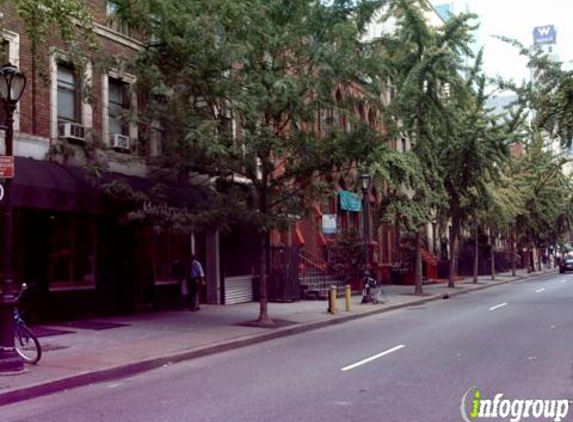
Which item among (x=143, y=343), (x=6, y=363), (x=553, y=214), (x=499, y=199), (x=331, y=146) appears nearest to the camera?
(x=6, y=363)

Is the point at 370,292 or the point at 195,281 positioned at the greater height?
the point at 195,281

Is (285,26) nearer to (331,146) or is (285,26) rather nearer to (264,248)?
(331,146)

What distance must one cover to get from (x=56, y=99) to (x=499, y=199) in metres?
23.6

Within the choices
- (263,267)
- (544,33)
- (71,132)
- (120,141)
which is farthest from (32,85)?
(544,33)

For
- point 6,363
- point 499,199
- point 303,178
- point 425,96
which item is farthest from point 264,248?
point 499,199

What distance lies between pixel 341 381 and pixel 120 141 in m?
11.2

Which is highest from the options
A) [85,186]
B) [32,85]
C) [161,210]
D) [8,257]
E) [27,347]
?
[32,85]

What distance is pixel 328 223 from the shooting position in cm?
3009

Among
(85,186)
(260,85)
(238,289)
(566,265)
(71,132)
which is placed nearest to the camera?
(260,85)

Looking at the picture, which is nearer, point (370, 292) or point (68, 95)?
point (68, 95)


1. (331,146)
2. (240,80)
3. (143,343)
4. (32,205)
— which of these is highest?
(240,80)

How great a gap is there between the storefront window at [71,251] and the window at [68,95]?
2.55m

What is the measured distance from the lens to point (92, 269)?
59.5ft

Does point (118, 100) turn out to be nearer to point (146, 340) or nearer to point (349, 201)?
point (146, 340)
